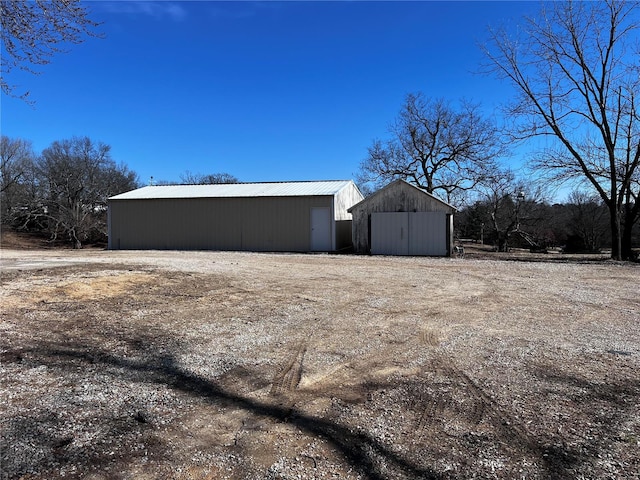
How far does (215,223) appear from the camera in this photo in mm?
22750

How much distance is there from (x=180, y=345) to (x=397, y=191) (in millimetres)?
15730

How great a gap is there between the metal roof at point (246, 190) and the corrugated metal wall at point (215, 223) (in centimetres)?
34

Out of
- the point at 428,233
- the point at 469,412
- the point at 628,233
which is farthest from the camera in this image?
the point at 428,233

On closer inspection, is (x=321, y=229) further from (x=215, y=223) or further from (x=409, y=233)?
(x=215, y=223)

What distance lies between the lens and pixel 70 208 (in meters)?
35.5

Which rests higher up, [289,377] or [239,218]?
[239,218]

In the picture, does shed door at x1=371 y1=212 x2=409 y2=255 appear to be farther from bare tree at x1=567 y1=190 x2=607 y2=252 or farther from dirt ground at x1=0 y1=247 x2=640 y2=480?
bare tree at x1=567 y1=190 x2=607 y2=252

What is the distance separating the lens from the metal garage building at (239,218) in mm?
21297

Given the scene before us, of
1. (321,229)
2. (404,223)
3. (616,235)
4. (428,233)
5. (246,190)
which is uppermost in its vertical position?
(246,190)

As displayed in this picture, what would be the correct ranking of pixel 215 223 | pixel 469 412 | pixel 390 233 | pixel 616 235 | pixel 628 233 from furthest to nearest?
1. pixel 215 223
2. pixel 390 233
3. pixel 628 233
4. pixel 616 235
5. pixel 469 412

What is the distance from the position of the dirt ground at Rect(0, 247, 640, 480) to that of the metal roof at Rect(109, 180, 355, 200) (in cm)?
1503

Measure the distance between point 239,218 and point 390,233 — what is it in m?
7.95

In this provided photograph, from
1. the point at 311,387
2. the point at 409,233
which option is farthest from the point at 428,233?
the point at 311,387

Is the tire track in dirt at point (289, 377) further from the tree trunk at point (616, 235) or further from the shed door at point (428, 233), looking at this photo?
the tree trunk at point (616, 235)
